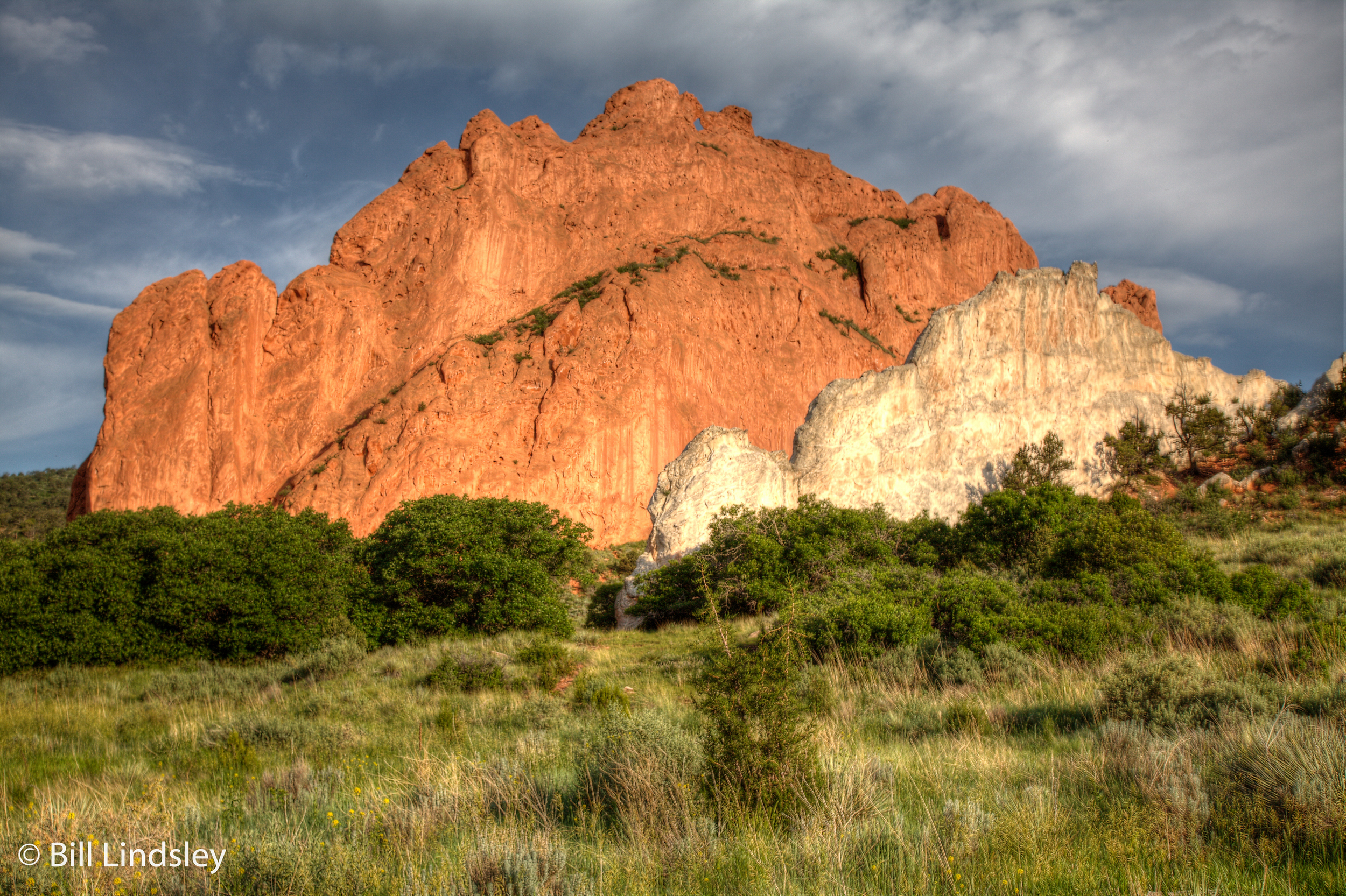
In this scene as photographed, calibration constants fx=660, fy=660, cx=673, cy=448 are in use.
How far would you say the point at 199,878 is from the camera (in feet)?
10.7

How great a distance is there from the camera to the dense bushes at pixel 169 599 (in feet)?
44.1

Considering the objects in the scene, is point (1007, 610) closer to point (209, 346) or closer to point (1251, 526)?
point (1251, 526)

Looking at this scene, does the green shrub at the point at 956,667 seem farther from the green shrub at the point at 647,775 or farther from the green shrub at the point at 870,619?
the green shrub at the point at 647,775

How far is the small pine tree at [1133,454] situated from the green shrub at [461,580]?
22714mm

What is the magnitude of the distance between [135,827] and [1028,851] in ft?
15.7

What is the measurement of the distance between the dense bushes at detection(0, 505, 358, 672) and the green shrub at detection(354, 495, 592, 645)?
1241 millimetres

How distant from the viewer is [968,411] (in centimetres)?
2481

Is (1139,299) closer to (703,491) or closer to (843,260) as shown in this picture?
(843,260)

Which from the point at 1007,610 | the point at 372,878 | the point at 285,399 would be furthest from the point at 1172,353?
the point at 285,399

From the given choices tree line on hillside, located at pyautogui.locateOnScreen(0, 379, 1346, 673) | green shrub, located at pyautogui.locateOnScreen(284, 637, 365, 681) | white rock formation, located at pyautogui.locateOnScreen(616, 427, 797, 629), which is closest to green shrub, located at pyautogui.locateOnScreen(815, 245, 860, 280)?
white rock formation, located at pyautogui.locateOnScreen(616, 427, 797, 629)

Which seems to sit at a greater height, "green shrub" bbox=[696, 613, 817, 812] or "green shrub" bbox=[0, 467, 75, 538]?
"green shrub" bbox=[0, 467, 75, 538]

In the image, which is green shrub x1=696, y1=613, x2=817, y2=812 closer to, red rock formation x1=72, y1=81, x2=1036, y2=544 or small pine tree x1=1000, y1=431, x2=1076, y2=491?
small pine tree x1=1000, y1=431, x2=1076, y2=491

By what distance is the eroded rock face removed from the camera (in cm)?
2175

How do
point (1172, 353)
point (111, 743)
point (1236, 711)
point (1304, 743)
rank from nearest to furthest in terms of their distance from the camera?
point (1304, 743), point (1236, 711), point (111, 743), point (1172, 353)
